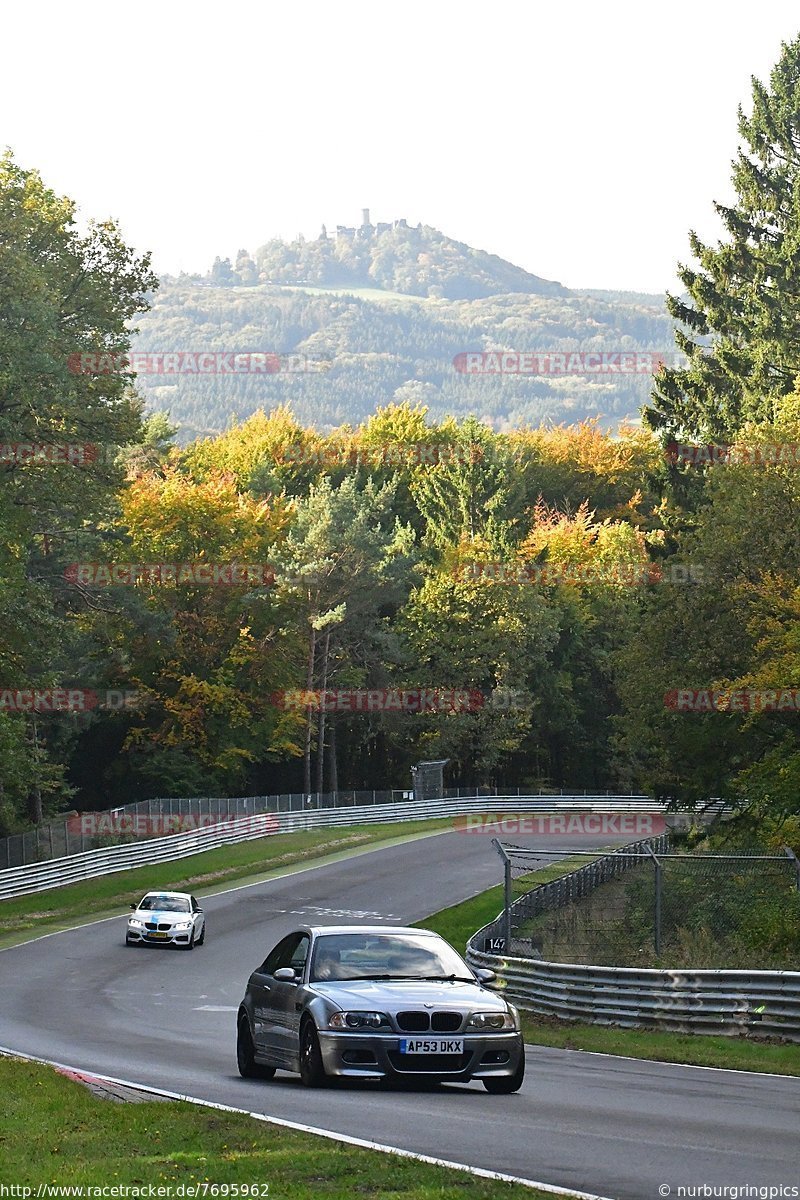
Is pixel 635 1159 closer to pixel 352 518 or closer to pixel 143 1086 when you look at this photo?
pixel 143 1086

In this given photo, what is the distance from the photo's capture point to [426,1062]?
14070 mm

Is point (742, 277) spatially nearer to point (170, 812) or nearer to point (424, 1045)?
point (170, 812)

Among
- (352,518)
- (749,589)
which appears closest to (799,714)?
(749,589)

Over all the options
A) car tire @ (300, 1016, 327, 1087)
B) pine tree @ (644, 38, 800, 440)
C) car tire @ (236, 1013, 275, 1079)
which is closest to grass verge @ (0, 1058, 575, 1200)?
car tire @ (300, 1016, 327, 1087)

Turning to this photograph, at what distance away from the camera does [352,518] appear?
274 feet

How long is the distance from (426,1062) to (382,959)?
4.82 ft

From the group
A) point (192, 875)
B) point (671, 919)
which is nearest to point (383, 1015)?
point (671, 919)

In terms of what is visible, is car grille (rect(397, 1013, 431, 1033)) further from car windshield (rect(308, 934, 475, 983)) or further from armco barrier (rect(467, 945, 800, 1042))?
armco barrier (rect(467, 945, 800, 1042))

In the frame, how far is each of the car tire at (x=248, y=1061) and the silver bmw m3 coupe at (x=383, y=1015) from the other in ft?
0.67

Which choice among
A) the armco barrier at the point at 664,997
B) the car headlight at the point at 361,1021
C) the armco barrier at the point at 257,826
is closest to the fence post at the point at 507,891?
the armco barrier at the point at 664,997

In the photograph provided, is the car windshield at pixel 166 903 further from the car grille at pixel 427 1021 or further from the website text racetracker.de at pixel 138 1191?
the website text racetracker.de at pixel 138 1191

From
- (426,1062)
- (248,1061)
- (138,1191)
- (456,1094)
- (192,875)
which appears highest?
(138,1191)

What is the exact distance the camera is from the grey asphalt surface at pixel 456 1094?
10.8 metres

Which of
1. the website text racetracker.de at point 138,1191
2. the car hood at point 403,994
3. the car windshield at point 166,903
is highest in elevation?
the website text racetracker.de at point 138,1191
